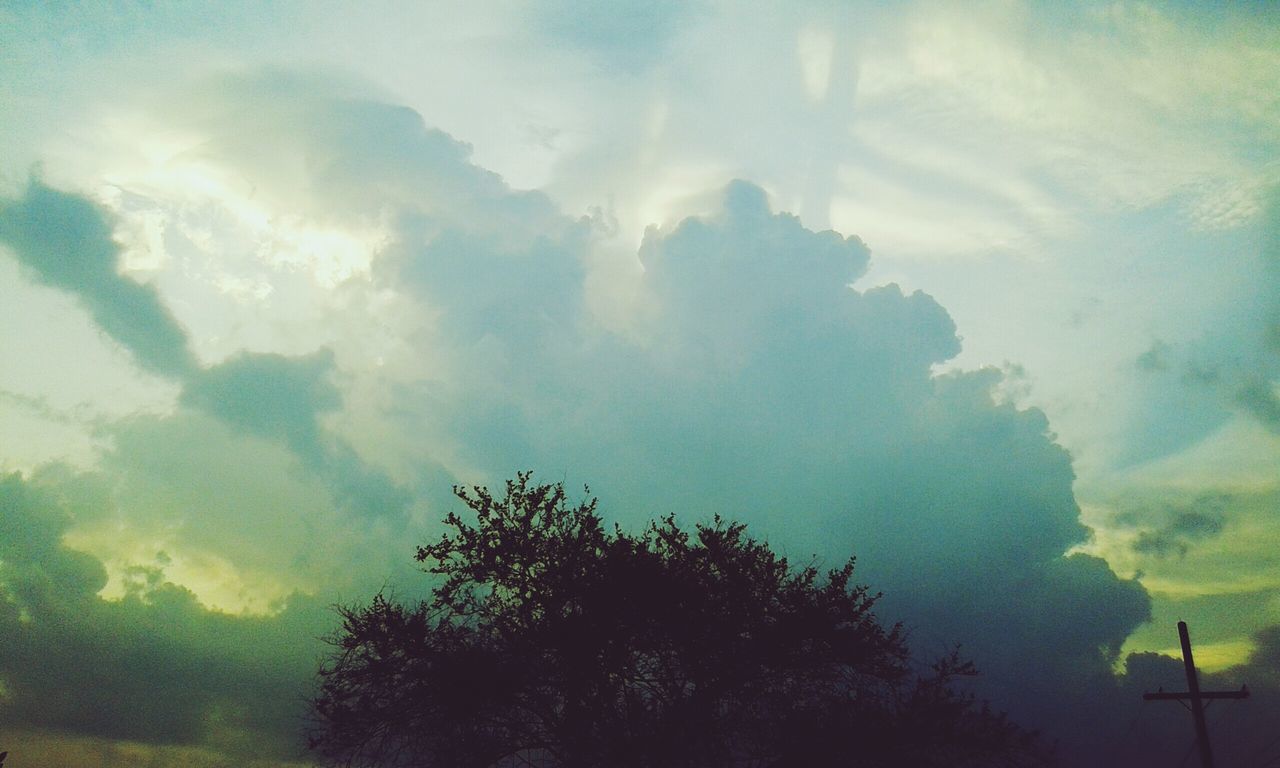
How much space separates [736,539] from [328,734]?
13.5m

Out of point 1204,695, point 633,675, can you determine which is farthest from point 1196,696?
point 633,675

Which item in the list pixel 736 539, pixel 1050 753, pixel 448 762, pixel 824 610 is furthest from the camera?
pixel 736 539

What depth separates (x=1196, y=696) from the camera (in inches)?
842

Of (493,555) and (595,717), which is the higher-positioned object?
(493,555)

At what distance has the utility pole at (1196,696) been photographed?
2048cm

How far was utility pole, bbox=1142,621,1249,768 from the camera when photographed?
806 inches

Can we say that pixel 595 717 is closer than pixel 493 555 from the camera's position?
Yes

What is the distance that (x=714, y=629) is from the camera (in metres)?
18.5

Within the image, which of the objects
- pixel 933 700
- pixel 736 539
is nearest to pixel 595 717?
pixel 736 539

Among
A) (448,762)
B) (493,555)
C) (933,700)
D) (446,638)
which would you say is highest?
(493,555)

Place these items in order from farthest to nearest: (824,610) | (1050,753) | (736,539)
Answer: (736,539)
(824,610)
(1050,753)

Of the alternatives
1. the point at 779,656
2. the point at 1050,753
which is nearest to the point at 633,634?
the point at 779,656

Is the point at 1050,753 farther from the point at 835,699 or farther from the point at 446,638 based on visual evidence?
the point at 446,638

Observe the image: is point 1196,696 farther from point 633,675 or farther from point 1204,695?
point 633,675
